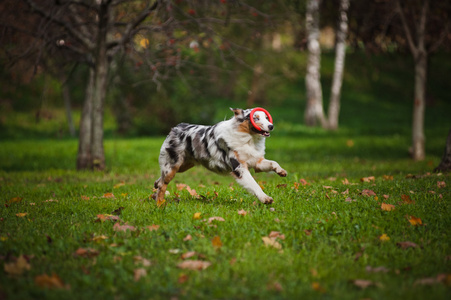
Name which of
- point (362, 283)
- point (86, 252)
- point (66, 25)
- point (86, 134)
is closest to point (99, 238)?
point (86, 252)

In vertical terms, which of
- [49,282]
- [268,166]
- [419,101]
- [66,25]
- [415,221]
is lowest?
[49,282]

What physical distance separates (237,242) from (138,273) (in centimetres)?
111

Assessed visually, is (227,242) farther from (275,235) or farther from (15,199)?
(15,199)

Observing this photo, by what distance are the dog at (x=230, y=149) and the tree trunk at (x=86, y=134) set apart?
578 cm

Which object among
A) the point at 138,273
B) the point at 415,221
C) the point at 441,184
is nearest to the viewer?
the point at 138,273

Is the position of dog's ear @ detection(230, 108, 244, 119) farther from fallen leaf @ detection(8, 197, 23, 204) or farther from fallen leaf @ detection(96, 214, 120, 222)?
fallen leaf @ detection(8, 197, 23, 204)

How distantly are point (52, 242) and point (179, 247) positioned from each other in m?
1.33

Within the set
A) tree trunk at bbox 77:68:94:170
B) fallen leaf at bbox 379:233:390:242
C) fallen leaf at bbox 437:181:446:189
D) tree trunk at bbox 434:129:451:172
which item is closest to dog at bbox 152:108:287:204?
fallen leaf at bbox 379:233:390:242

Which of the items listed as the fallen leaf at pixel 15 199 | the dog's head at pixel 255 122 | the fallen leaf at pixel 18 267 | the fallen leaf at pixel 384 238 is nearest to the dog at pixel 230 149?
the dog's head at pixel 255 122

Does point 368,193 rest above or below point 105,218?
above

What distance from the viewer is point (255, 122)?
5641 mm

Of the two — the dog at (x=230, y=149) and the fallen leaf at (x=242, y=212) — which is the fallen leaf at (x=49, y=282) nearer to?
the fallen leaf at (x=242, y=212)

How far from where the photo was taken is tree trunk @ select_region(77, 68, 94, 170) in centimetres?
1164

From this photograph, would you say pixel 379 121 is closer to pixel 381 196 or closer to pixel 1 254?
pixel 381 196
